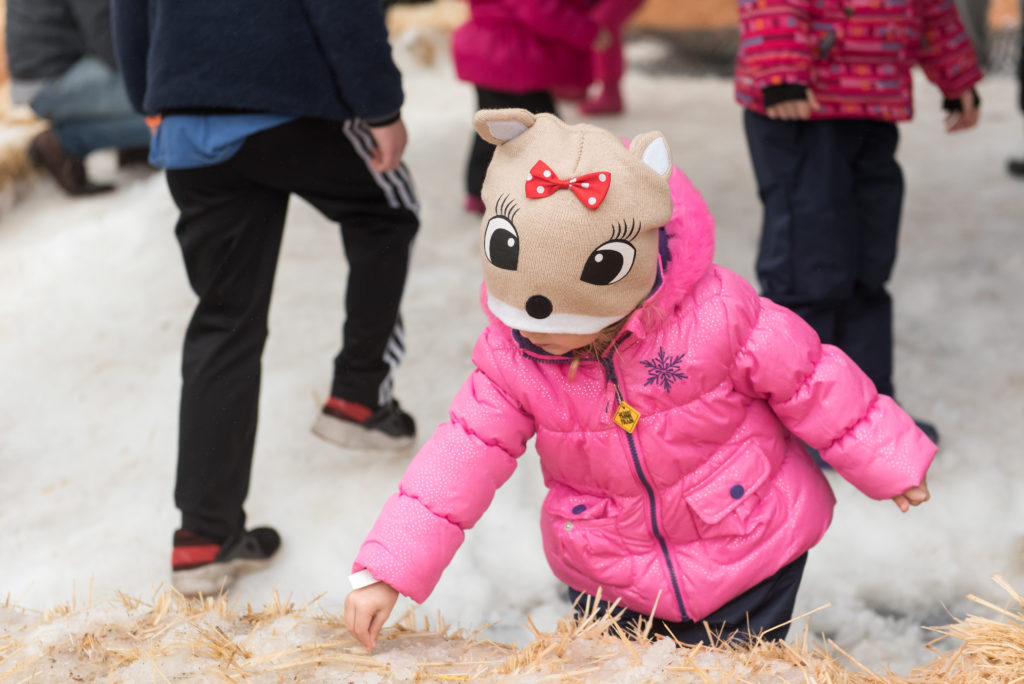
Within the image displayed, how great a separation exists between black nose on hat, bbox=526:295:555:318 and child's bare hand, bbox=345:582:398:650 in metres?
0.47

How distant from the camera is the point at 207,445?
2078 mm

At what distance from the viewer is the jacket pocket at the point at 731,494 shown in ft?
5.17

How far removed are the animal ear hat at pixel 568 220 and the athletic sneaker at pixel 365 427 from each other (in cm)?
121

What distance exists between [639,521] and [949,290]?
2.20 m

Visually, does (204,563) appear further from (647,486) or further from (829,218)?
(829,218)

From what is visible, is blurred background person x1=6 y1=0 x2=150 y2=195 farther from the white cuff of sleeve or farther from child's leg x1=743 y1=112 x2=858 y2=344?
the white cuff of sleeve

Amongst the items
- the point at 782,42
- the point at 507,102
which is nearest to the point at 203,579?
the point at 782,42

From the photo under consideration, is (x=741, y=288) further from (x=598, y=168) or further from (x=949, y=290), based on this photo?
(x=949, y=290)

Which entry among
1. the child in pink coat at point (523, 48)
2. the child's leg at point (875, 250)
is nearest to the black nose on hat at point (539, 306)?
the child's leg at point (875, 250)

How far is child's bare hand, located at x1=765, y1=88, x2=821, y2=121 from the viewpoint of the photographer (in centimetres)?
221

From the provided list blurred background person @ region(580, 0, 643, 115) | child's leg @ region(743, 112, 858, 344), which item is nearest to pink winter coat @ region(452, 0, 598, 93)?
child's leg @ region(743, 112, 858, 344)

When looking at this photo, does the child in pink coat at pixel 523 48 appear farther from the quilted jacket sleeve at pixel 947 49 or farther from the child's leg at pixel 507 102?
the quilted jacket sleeve at pixel 947 49

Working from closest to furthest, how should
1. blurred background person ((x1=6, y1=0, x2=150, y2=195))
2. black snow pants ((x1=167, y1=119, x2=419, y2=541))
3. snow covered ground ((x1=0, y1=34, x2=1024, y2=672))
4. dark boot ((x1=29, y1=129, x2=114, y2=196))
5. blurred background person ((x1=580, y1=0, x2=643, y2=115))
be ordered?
1. black snow pants ((x1=167, y1=119, x2=419, y2=541))
2. snow covered ground ((x1=0, y1=34, x2=1024, y2=672))
3. blurred background person ((x1=6, y1=0, x2=150, y2=195))
4. dark boot ((x1=29, y1=129, x2=114, y2=196))
5. blurred background person ((x1=580, y1=0, x2=643, y2=115))

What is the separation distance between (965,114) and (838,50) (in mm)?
460
